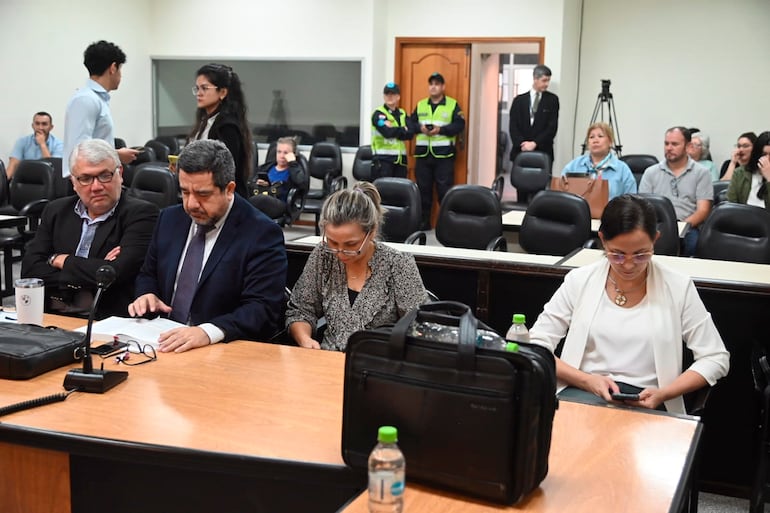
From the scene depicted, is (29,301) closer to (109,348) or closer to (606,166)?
(109,348)

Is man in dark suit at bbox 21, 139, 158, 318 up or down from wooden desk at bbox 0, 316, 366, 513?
up

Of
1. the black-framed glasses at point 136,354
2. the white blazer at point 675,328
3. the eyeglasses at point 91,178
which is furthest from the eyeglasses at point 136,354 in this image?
the white blazer at point 675,328

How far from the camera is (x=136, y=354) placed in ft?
8.53

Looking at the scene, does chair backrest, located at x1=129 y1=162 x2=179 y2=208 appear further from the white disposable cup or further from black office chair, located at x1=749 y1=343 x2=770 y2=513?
black office chair, located at x1=749 y1=343 x2=770 y2=513

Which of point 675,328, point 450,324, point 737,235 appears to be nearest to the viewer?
point 450,324

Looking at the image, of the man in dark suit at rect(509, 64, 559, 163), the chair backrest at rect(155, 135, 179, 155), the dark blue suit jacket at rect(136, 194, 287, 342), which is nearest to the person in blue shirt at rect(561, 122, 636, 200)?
the man in dark suit at rect(509, 64, 559, 163)

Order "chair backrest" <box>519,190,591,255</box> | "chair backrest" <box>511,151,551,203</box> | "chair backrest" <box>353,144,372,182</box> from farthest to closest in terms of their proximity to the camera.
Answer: "chair backrest" <box>353,144,372,182</box> → "chair backrest" <box>511,151,551,203</box> → "chair backrest" <box>519,190,591,255</box>

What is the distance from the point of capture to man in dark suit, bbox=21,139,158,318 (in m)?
3.22

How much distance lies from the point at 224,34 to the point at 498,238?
5.97m

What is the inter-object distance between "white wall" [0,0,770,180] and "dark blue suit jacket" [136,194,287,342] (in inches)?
251

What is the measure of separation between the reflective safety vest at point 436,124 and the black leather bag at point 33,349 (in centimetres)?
676

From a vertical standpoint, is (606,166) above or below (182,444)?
above

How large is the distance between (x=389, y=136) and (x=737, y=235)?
4749 millimetres

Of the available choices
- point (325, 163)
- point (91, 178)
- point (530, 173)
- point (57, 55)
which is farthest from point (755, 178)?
point (57, 55)
